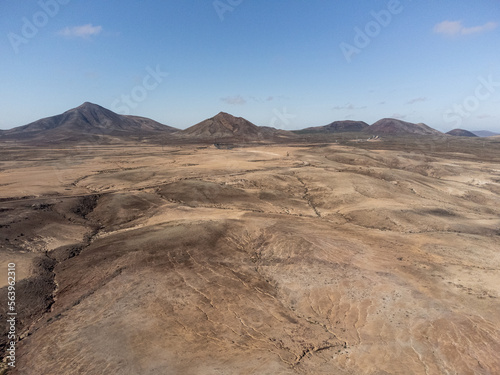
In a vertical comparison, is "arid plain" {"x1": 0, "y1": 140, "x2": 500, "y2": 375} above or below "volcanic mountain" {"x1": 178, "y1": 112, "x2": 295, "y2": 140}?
below

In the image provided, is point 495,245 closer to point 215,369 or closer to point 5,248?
point 215,369

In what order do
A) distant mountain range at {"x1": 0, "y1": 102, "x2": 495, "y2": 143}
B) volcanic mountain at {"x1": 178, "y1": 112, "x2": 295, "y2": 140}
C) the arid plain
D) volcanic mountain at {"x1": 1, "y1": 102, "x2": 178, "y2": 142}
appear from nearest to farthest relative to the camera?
the arid plain, distant mountain range at {"x1": 0, "y1": 102, "x2": 495, "y2": 143}, volcanic mountain at {"x1": 178, "y1": 112, "x2": 295, "y2": 140}, volcanic mountain at {"x1": 1, "y1": 102, "x2": 178, "y2": 142}

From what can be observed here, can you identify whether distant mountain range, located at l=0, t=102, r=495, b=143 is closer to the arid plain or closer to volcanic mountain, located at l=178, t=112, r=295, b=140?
volcanic mountain, located at l=178, t=112, r=295, b=140

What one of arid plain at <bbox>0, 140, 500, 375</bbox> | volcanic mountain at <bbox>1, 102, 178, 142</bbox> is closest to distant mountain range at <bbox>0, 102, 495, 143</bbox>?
volcanic mountain at <bbox>1, 102, 178, 142</bbox>

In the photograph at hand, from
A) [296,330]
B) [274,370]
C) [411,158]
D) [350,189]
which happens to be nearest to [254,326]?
[296,330]

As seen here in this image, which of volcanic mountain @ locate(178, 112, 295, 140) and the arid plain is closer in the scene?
the arid plain

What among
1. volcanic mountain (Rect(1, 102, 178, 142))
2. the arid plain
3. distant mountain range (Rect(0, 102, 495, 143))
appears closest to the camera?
the arid plain
